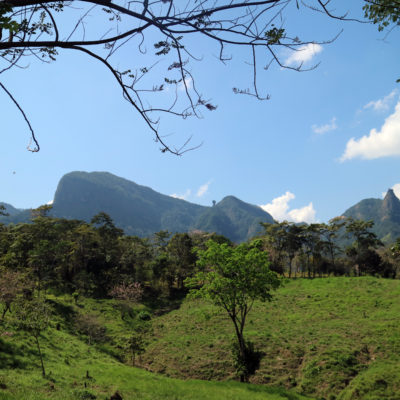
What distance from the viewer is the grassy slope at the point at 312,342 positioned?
18516mm

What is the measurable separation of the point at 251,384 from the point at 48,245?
40.9m

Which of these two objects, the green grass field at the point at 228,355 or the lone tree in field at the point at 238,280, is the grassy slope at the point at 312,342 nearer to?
the green grass field at the point at 228,355

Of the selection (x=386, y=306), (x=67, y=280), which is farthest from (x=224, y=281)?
(x=67, y=280)

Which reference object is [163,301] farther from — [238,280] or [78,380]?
[238,280]

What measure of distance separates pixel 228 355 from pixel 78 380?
13.0m

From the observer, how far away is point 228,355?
24938 millimetres

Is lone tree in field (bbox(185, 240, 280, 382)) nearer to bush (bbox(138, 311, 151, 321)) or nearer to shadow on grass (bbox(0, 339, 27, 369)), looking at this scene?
shadow on grass (bbox(0, 339, 27, 369))

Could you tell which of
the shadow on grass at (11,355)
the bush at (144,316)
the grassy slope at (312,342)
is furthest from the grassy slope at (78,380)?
the bush at (144,316)

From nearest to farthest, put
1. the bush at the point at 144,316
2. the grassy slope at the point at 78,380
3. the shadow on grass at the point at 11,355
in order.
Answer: the grassy slope at the point at 78,380, the shadow on grass at the point at 11,355, the bush at the point at 144,316

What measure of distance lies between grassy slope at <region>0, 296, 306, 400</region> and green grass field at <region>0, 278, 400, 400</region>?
64 millimetres

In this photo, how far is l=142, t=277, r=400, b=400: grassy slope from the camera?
18516 mm

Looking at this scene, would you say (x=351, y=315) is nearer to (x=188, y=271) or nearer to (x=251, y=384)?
(x=251, y=384)

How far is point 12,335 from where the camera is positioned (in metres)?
22.6

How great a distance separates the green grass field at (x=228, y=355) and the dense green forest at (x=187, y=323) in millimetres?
116
